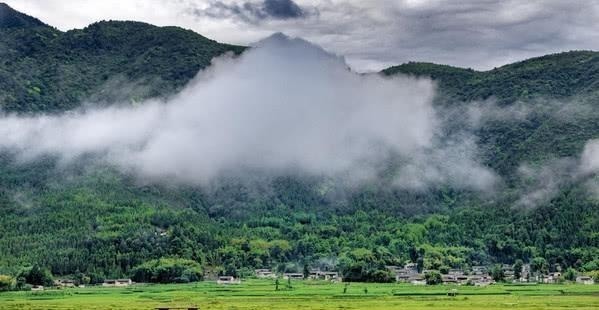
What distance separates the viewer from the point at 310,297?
15200cm

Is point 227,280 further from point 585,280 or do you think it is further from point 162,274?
point 585,280

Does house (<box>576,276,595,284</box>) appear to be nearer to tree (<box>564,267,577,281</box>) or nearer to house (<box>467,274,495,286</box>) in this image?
tree (<box>564,267,577,281</box>)

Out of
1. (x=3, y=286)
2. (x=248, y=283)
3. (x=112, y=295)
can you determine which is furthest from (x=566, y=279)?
(x=3, y=286)

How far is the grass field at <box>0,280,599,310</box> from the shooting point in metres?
134

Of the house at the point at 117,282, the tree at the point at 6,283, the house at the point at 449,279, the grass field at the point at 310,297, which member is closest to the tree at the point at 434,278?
the house at the point at 449,279

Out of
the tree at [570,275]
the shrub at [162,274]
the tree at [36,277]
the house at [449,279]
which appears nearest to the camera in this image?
the tree at [36,277]

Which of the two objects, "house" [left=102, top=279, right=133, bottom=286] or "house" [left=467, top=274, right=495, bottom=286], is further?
"house" [left=102, top=279, right=133, bottom=286]

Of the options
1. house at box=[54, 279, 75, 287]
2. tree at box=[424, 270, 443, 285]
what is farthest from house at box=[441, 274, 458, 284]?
house at box=[54, 279, 75, 287]

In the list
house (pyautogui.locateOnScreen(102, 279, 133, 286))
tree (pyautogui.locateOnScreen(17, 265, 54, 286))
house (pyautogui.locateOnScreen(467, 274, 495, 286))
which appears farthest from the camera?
house (pyautogui.locateOnScreen(102, 279, 133, 286))

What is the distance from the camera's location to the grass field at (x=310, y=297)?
133625 millimetres

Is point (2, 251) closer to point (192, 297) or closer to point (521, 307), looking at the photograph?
point (192, 297)

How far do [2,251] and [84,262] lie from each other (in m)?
16.5

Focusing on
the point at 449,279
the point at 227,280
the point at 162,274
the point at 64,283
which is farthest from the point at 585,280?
the point at 64,283

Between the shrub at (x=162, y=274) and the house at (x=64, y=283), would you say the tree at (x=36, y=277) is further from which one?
the shrub at (x=162, y=274)
